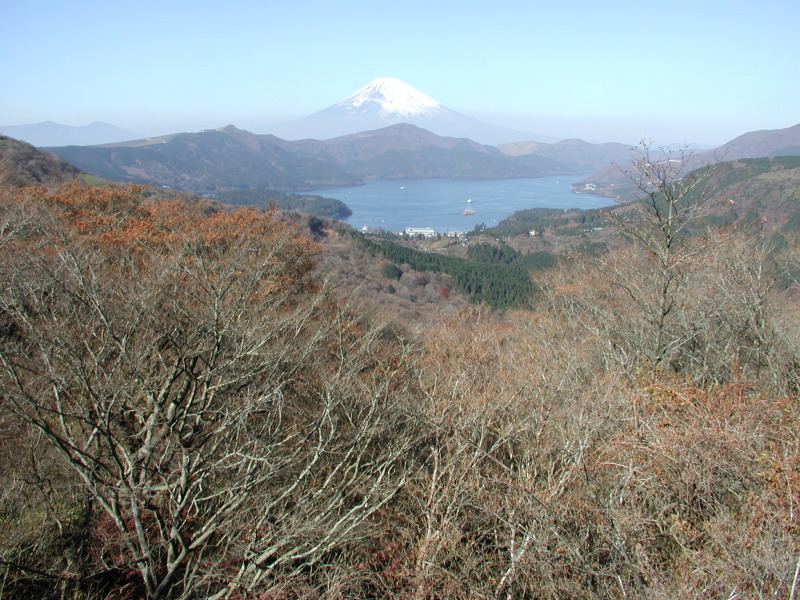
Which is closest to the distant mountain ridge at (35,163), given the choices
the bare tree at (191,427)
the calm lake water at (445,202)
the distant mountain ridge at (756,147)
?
the bare tree at (191,427)

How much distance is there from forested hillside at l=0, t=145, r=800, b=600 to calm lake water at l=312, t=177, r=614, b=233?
3328 inches

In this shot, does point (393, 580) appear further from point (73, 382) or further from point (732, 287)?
point (732, 287)

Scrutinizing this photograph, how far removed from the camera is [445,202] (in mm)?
135250

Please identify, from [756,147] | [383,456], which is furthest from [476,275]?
[756,147]

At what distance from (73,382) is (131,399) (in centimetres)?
209

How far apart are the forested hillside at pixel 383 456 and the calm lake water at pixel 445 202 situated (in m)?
84.5

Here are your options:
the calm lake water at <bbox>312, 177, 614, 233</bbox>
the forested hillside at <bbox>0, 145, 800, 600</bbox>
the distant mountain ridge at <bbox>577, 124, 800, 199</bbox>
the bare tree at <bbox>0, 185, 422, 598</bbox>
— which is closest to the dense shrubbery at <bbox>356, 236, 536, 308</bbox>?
the forested hillside at <bbox>0, 145, 800, 600</bbox>

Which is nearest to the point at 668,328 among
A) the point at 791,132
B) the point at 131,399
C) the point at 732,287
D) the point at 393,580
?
the point at 732,287

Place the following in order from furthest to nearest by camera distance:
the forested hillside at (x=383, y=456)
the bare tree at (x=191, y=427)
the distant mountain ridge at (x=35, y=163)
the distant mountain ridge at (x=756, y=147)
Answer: the distant mountain ridge at (x=756, y=147)
the distant mountain ridge at (x=35, y=163)
the bare tree at (x=191, y=427)
the forested hillside at (x=383, y=456)

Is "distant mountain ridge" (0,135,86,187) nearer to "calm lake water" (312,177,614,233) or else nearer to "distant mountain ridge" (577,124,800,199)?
"calm lake water" (312,177,614,233)

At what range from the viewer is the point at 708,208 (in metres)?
7.72

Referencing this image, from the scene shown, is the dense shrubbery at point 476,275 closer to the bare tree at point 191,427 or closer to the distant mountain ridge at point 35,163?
the distant mountain ridge at point 35,163

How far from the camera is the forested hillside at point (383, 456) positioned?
14.7ft

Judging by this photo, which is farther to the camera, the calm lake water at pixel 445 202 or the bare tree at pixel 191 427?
the calm lake water at pixel 445 202
